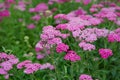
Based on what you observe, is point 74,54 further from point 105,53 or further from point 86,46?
point 105,53

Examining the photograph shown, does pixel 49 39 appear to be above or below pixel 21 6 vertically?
above

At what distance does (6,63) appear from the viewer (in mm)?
3709

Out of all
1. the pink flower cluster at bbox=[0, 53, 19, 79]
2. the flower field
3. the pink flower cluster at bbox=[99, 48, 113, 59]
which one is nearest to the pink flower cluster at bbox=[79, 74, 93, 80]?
the flower field

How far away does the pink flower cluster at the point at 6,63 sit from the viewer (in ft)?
12.1

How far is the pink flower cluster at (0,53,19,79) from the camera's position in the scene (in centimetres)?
369

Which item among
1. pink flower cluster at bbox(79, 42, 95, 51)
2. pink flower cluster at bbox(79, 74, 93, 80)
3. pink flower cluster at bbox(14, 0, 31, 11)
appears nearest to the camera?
pink flower cluster at bbox(79, 74, 93, 80)

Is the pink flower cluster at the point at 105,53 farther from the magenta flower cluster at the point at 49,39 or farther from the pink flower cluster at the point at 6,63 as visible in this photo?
the pink flower cluster at the point at 6,63

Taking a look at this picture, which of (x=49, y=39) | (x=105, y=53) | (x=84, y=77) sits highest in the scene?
(x=49, y=39)

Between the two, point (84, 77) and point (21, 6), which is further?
point (21, 6)

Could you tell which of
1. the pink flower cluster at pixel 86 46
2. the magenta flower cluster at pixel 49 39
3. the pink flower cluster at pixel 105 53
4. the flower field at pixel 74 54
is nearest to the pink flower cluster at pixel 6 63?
the flower field at pixel 74 54

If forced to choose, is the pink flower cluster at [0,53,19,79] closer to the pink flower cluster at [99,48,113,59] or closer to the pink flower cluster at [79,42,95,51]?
the pink flower cluster at [79,42,95,51]

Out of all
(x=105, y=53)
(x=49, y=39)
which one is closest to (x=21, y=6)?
(x=49, y=39)

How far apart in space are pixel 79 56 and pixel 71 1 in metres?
2.76

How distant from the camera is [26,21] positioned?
6125 mm
